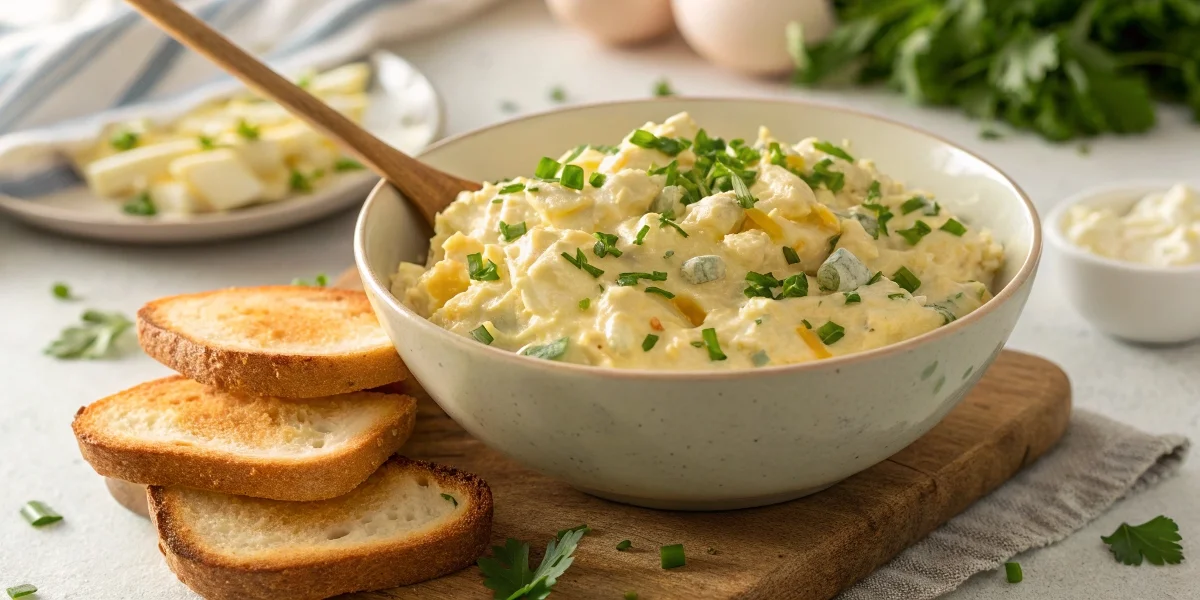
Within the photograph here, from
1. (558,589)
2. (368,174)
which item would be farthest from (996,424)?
(368,174)

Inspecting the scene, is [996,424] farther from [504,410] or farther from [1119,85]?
[1119,85]

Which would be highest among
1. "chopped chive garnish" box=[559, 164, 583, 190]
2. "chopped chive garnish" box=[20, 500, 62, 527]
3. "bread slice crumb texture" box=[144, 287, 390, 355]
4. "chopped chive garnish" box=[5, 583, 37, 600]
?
"chopped chive garnish" box=[559, 164, 583, 190]

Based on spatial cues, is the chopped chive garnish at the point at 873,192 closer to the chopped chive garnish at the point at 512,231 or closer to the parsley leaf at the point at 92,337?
the chopped chive garnish at the point at 512,231

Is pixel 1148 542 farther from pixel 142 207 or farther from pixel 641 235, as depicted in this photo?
pixel 142 207

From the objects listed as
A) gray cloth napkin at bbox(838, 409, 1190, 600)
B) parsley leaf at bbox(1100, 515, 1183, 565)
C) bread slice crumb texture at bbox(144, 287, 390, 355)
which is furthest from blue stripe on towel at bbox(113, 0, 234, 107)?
parsley leaf at bbox(1100, 515, 1183, 565)

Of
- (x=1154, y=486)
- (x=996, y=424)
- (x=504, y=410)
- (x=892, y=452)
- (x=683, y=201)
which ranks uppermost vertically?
(x=683, y=201)

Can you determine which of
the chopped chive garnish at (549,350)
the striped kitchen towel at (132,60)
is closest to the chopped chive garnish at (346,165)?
the striped kitchen towel at (132,60)

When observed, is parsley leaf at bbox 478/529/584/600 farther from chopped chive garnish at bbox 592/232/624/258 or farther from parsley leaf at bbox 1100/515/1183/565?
parsley leaf at bbox 1100/515/1183/565

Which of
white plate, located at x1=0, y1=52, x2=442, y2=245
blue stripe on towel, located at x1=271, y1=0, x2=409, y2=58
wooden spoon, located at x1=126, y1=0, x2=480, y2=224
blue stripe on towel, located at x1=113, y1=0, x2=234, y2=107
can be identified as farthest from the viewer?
blue stripe on towel, located at x1=271, y1=0, x2=409, y2=58
